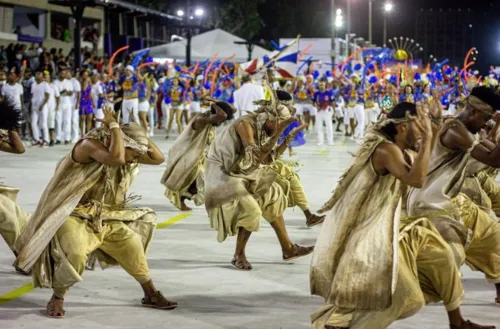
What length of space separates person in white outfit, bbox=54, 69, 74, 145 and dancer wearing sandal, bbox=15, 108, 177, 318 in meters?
18.3

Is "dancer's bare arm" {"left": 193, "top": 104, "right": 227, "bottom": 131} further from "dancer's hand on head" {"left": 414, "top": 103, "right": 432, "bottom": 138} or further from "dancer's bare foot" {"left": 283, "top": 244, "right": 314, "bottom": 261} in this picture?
"dancer's hand on head" {"left": 414, "top": 103, "right": 432, "bottom": 138}

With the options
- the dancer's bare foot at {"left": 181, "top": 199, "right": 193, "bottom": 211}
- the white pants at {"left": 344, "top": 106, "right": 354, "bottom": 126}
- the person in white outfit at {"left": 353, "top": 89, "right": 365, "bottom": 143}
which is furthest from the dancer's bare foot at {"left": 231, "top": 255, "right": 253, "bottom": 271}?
the white pants at {"left": 344, "top": 106, "right": 354, "bottom": 126}

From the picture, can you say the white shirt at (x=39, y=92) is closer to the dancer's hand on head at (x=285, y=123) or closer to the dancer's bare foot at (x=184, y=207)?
the dancer's bare foot at (x=184, y=207)

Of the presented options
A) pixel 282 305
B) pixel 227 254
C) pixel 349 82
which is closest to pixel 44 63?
pixel 349 82

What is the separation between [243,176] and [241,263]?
787mm

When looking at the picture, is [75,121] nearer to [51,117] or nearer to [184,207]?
[51,117]

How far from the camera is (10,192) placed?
28.8 ft

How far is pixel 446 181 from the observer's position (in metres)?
7.30

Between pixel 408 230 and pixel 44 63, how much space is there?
24.4 meters

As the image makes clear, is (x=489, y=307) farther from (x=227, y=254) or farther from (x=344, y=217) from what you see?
(x=227, y=254)

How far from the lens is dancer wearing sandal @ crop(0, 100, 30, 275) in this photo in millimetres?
8516

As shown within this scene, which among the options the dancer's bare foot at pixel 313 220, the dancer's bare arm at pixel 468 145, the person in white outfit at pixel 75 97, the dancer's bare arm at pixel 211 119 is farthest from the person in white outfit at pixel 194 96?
the dancer's bare arm at pixel 468 145

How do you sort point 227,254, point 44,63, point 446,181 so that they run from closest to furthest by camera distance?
point 446,181 → point 227,254 → point 44,63

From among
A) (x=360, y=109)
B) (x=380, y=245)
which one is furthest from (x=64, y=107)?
(x=380, y=245)
